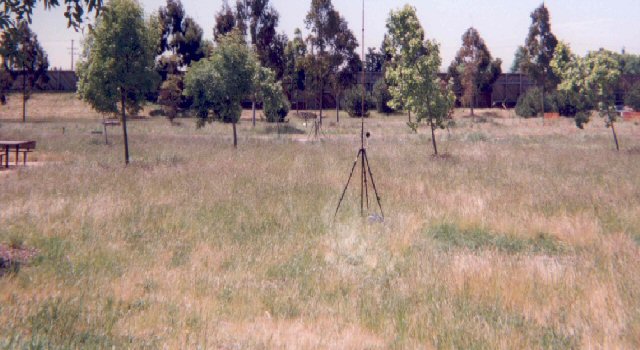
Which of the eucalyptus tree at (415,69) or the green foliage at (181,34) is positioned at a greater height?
the green foliage at (181,34)

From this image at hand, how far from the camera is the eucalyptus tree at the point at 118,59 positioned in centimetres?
1881

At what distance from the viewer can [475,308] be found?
637 centimetres

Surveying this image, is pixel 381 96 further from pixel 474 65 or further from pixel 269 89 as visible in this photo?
pixel 269 89

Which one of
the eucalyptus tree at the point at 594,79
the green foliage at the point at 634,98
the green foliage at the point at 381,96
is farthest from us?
the green foliage at the point at 381,96

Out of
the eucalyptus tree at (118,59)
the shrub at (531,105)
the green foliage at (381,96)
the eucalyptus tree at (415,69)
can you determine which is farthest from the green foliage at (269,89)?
the shrub at (531,105)

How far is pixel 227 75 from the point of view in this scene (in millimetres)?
27562

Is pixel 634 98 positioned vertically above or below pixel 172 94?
above

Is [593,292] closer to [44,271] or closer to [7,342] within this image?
[7,342]

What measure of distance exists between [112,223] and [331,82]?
43120mm

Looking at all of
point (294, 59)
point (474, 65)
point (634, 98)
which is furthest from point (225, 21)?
point (634, 98)

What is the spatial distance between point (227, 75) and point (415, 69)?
9741 mm

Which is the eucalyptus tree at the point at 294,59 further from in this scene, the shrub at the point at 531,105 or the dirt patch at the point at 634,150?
the dirt patch at the point at 634,150

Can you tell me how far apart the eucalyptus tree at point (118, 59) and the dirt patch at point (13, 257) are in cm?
1181

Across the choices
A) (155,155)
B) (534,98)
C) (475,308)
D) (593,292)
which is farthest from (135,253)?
(534,98)
